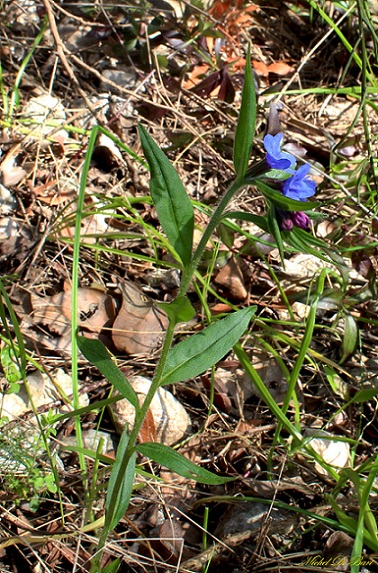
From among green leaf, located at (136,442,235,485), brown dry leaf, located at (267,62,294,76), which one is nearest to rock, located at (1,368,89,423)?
green leaf, located at (136,442,235,485)

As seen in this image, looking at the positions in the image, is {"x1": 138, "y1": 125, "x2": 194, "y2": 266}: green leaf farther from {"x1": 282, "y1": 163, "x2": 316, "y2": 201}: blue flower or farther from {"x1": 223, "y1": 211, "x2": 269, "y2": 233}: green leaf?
{"x1": 282, "y1": 163, "x2": 316, "y2": 201}: blue flower

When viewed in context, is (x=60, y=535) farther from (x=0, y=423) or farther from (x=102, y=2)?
(x=102, y=2)

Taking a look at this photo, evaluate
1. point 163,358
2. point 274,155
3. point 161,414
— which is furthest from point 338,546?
point 274,155

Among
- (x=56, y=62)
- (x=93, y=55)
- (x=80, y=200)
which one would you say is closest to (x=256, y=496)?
(x=80, y=200)

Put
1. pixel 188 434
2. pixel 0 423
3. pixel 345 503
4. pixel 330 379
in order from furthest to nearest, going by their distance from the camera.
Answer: pixel 330 379 < pixel 188 434 < pixel 345 503 < pixel 0 423

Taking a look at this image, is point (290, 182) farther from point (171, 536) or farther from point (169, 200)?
point (171, 536)

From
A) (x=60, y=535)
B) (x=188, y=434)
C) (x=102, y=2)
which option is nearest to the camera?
(x=60, y=535)

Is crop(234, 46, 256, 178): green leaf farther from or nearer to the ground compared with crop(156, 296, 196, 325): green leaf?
farther from the ground
